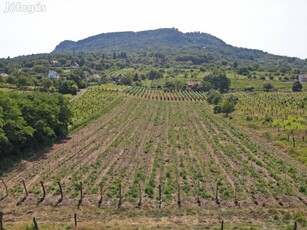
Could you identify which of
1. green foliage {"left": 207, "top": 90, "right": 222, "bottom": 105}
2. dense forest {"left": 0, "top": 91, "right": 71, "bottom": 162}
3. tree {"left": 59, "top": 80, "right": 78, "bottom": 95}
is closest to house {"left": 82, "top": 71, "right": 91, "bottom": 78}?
tree {"left": 59, "top": 80, "right": 78, "bottom": 95}

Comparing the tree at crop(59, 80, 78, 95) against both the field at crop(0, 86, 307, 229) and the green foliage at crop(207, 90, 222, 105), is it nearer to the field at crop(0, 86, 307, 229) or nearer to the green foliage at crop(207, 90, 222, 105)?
the green foliage at crop(207, 90, 222, 105)

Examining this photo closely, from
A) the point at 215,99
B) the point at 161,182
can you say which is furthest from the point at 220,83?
the point at 161,182

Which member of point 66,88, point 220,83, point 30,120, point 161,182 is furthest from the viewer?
point 220,83

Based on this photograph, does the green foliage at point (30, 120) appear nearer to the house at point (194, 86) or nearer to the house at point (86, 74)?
the house at point (194, 86)

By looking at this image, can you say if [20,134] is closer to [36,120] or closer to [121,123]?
[36,120]

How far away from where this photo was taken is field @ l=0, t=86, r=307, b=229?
23.2 meters

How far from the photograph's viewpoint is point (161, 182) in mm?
29969

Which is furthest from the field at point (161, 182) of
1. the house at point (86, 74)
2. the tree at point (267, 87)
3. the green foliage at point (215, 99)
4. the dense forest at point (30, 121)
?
the house at point (86, 74)

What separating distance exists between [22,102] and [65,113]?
8229mm

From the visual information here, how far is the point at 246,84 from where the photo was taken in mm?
149000

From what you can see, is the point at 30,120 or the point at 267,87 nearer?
the point at 30,120

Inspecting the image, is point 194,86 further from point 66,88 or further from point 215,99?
point 66,88

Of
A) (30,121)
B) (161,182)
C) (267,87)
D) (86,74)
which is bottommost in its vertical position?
(161,182)

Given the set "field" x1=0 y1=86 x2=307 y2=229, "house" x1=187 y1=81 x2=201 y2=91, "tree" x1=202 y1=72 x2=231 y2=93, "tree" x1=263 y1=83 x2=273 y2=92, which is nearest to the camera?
"field" x1=0 y1=86 x2=307 y2=229
